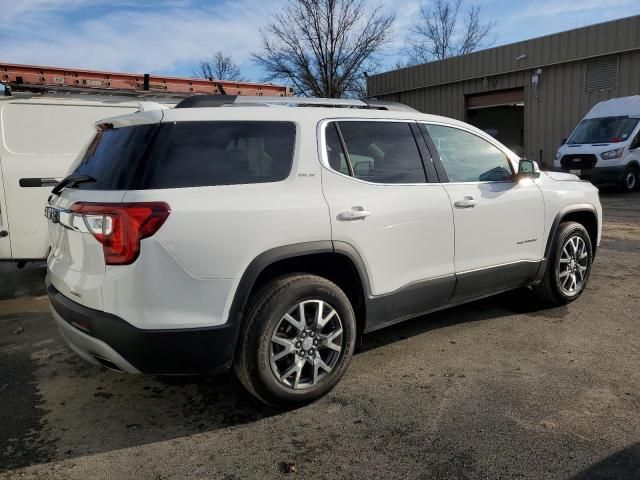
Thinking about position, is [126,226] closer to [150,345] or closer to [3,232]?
[150,345]

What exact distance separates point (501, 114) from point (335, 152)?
26.5m

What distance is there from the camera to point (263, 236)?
9.89ft

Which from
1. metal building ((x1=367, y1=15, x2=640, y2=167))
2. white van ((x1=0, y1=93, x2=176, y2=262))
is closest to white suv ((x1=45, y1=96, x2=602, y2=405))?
white van ((x1=0, y1=93, x2=176, y2=262))

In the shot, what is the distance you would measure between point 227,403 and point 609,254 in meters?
5.77

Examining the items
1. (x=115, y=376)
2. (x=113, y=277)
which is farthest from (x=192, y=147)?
(x=115, y=376)

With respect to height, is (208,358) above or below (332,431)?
above

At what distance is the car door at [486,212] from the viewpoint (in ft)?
13.3

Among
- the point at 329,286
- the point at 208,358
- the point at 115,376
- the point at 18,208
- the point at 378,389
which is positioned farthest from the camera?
the point at 18,208

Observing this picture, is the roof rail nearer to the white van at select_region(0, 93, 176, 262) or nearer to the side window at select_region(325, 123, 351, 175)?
the side window at select_region(325, 123, 351, 175)

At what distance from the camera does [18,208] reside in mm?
5562

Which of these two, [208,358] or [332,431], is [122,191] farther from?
[332,431]

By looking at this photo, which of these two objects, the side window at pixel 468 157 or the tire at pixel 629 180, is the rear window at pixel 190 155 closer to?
the side window at pixel 468 157

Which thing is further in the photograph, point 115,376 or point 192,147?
point 115,376

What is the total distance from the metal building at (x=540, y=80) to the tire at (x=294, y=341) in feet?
44.9
